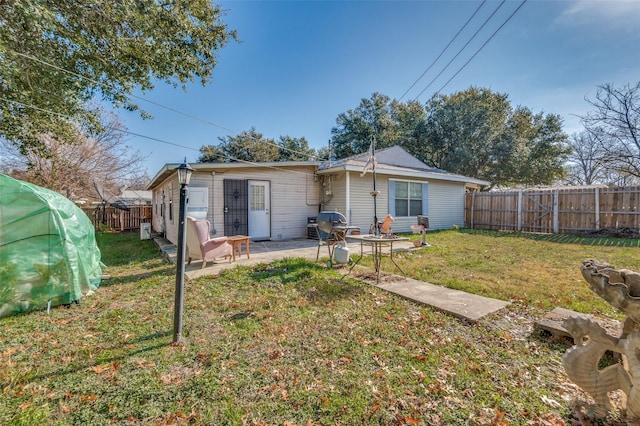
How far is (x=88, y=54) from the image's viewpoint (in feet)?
20.2

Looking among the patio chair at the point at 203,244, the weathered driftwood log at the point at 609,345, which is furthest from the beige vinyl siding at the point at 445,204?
the weathered driftwood log at the point at 609,345

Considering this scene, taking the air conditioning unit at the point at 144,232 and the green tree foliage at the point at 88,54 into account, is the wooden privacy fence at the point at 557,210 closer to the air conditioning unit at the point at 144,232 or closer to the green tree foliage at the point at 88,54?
the green tree foliage at the point at 88,54

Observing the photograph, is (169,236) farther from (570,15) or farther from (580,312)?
(570,15)

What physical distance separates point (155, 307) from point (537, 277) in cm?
614

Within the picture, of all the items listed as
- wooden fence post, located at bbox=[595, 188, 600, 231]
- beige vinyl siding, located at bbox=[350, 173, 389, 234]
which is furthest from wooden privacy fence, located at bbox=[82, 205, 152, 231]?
wooden fence post, located at bbox=[595, 188, 600, 231]

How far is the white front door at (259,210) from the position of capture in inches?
348

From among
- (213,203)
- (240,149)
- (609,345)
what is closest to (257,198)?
(213,203)

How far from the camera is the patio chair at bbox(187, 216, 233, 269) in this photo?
5504 mm

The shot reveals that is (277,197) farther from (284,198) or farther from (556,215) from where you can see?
(556,215)

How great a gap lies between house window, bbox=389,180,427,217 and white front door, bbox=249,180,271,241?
474 centimetres

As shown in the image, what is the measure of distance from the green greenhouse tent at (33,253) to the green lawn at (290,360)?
24cm

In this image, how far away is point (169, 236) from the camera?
30.2 ft

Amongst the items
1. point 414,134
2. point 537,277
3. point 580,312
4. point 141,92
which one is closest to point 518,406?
point 580,312

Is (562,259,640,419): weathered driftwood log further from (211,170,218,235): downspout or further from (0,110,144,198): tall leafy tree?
(0,110,144,198): tall leafy tree
